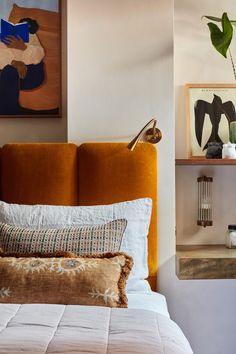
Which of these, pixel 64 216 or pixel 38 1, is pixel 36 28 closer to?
pixel 38 1

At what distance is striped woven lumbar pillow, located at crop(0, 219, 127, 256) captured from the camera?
2.18m

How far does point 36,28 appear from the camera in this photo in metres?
2.88

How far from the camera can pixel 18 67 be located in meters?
2.87

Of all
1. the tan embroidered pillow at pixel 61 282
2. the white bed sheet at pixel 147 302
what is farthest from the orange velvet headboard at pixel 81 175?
the tan embroidered pillow at pixel 61 282

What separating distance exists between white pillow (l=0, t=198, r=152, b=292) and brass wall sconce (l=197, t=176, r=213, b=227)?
20.4 inches

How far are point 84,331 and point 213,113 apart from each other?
1749 millimetres

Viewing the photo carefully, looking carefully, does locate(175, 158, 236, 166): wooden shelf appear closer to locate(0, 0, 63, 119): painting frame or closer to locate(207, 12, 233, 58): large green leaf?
locate(207, 12, 233, 58): large green leaf

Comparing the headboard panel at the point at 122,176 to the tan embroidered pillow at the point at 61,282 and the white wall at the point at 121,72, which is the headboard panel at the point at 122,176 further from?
the tan embroidered pillow at the point at 61,282

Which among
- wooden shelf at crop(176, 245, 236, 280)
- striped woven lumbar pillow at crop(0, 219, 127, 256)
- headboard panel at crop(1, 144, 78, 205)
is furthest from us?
headboard panel at crop(1, 144, 78, 205)

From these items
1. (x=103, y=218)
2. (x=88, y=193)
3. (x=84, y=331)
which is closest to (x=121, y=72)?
(x=88, y=193)

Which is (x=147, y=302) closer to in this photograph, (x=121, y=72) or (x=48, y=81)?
(x=121, y=72)

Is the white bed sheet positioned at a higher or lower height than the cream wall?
lower

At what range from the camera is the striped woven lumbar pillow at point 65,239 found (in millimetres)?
2180

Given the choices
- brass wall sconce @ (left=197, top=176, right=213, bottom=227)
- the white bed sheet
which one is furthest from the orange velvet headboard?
brass wall sconce @ (left=197, top=176, right=213, bottom=227)
